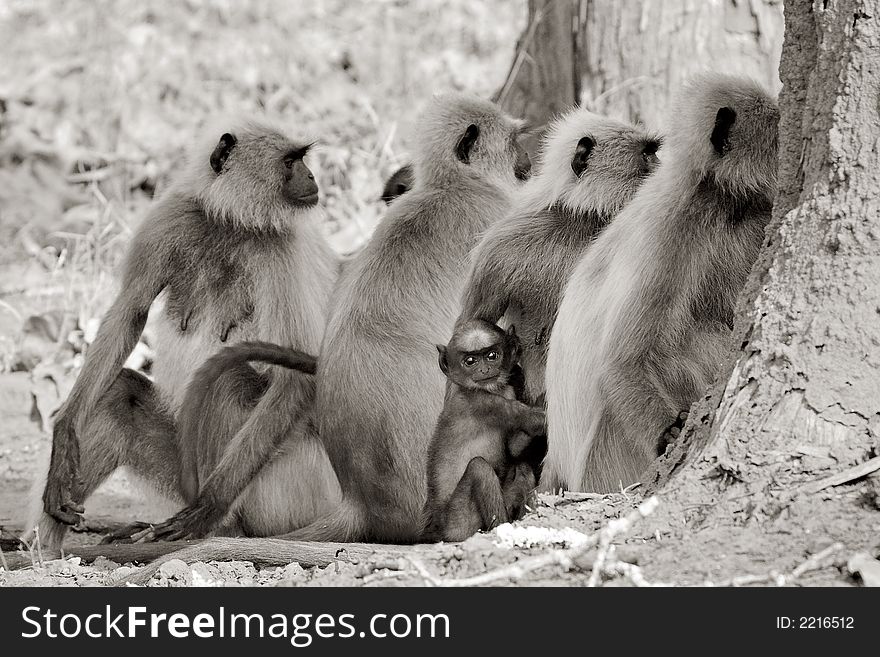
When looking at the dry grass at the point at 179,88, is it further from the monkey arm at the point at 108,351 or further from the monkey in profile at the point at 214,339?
the monkey arm at the point at 108,351

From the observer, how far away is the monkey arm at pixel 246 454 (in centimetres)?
443

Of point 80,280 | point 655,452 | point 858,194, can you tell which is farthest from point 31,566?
point 80,280

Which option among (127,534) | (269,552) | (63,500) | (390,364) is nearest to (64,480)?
(63,500)

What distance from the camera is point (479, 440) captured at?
4.02 meters

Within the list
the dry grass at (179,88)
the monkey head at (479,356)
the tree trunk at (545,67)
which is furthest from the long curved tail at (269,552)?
the dry grass at (179,88)

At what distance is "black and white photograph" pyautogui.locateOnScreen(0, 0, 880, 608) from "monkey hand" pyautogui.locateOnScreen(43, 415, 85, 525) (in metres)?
0.01

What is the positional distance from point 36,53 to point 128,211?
8.45ft

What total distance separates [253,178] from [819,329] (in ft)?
9.27

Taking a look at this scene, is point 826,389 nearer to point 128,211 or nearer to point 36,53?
point 128,211

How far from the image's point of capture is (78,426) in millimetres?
4766

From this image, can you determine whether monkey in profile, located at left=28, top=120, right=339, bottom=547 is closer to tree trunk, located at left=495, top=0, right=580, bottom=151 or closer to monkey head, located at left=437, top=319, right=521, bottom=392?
monkey head, located at left=437, top=319, right=521, bottom=392

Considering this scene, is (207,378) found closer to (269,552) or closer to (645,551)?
(269,552)

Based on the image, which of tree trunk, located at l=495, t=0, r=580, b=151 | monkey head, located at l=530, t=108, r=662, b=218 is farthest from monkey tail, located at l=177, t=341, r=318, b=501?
tree trunk, located at l=495, t=0, r=580, b=151

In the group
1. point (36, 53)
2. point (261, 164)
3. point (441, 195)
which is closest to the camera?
point (441, 195)
